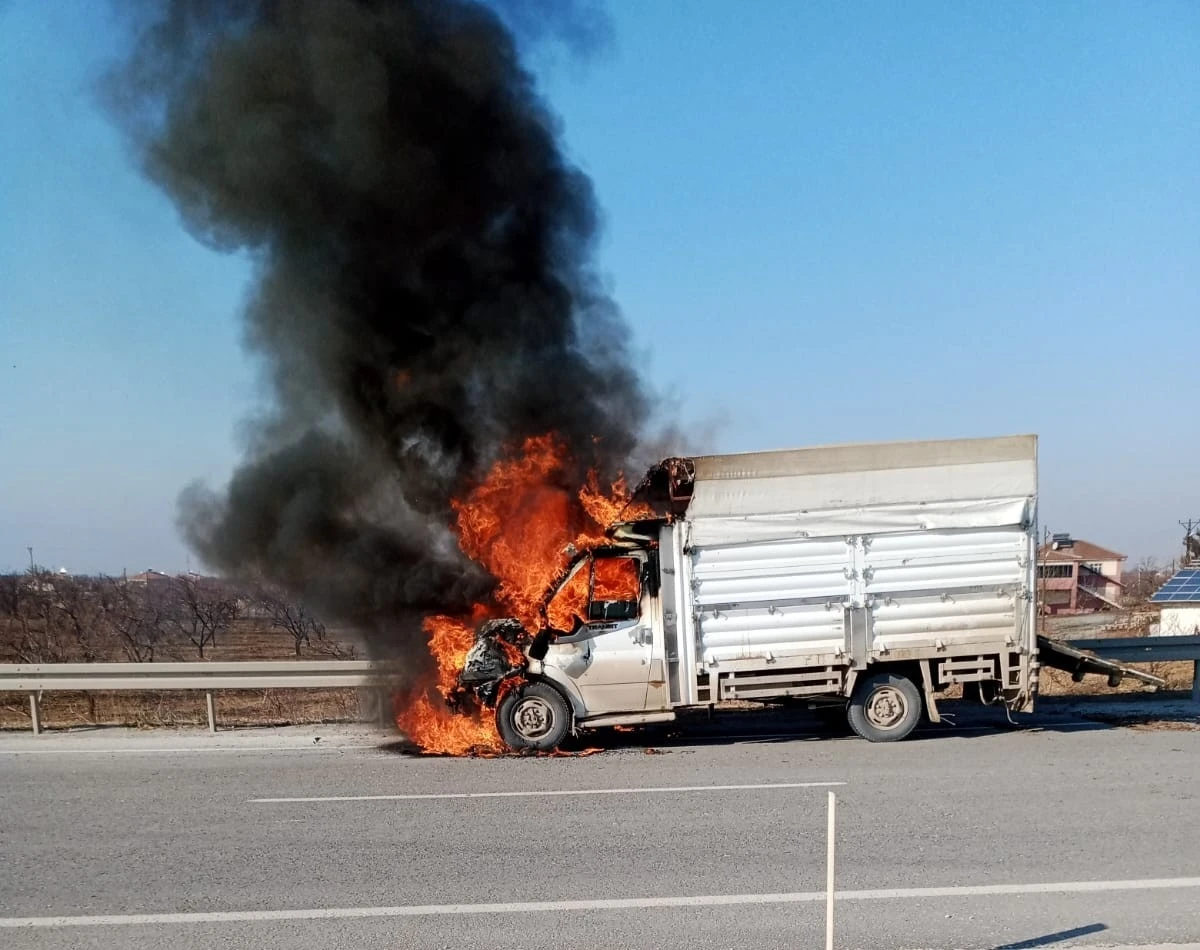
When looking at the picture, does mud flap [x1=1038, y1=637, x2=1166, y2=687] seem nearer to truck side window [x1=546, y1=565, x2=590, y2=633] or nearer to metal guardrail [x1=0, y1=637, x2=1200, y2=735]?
metal guardrail [x1=0, y1=637, x2=1200, y2=735]

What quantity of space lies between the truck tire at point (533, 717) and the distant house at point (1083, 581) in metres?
52.7

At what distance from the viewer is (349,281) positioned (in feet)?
43.7

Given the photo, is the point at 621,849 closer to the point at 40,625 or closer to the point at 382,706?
the point at 382,706

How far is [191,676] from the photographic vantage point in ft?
39.4

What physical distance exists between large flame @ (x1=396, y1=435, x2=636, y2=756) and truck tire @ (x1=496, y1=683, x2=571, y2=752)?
0.35 metres

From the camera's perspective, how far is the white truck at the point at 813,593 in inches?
380

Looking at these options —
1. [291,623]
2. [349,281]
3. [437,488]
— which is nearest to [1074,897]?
[437,488]

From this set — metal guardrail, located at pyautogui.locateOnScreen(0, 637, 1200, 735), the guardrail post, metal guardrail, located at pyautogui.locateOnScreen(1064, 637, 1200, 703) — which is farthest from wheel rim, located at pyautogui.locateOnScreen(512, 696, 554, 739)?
metal guardrail, located at pyautogui.locateOnScreen(1064, 637, 1200, 703)

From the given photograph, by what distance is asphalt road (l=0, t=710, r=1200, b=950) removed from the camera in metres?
4.98

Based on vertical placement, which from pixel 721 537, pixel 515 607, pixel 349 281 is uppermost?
pixel 349 281

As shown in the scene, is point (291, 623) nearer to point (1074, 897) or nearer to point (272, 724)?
point (272, 724)

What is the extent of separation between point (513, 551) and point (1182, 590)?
21.6 m

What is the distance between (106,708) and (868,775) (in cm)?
1194

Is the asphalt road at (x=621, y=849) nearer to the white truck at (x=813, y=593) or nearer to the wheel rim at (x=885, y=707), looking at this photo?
the wheel rim at (x=885, y=707)
